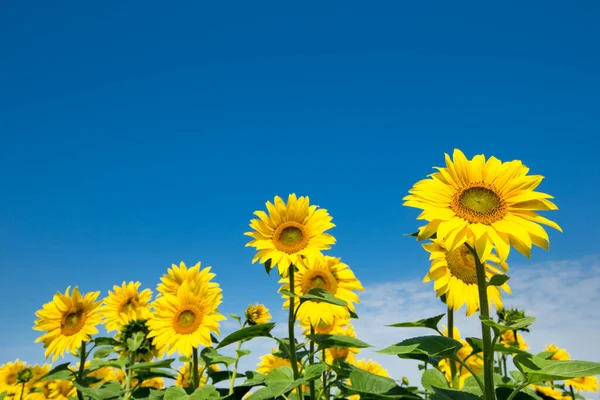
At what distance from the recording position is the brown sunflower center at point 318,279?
5.05m

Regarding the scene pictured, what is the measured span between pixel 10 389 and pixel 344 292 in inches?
213

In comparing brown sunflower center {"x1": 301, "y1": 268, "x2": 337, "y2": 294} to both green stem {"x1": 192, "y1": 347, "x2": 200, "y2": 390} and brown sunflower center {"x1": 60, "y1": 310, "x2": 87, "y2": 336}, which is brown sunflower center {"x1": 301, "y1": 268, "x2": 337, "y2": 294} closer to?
green stem {"x1": 192, "y1": 347, "x2": 200, "y2": 390}

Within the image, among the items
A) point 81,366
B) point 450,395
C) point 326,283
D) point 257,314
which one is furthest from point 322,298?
point 81,366

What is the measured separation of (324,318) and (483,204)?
7.49 feet

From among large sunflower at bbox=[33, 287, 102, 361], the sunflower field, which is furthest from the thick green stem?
large sunflower at bbox=[33, 287, 102, 361]

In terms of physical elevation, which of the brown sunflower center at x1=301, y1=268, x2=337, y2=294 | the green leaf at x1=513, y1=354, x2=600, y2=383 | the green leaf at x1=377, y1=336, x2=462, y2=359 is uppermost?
the brown sunflower center at x1=301, y1=268, x2=337, y2=294

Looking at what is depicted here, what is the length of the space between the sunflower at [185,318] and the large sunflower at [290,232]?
0.84 meters

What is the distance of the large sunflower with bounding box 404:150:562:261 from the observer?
2.77 meters

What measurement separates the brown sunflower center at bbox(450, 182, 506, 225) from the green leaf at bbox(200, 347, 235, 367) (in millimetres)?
2506

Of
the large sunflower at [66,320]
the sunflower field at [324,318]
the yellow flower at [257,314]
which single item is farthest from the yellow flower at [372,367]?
the large sunflower at [66,320]

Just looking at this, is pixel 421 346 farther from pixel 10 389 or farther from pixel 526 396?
pixel 10 389

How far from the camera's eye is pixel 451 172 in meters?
3.05

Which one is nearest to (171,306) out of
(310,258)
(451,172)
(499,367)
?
(310,258)

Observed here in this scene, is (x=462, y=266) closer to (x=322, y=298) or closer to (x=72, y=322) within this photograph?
(x=322, y=298)
